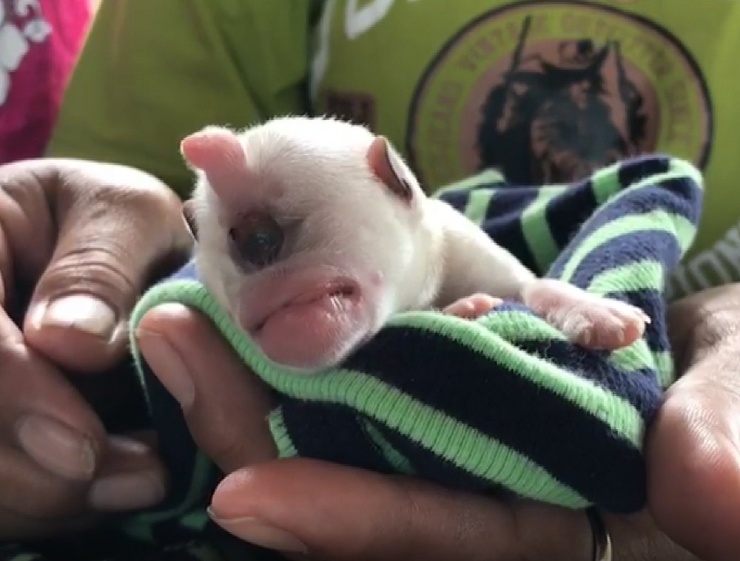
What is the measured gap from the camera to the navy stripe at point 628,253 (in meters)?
0.67

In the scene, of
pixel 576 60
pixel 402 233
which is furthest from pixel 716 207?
pixel 402 233

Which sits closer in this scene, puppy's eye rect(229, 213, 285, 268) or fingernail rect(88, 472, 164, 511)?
puppy's eye rect(229, 213, 285, 268)

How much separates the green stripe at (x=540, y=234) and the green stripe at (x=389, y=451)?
11.7 inches

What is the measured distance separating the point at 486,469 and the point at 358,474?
0.07 meters

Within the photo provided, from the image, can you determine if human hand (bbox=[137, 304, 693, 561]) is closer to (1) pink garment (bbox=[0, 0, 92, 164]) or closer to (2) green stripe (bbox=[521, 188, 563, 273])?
(2) green stripe (bbox=[521, 188, 563, 273])

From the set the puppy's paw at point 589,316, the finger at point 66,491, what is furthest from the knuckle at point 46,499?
the puppy's paw at point 589,316

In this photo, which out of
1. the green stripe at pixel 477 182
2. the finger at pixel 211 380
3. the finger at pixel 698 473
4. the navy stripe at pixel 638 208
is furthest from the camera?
the green stripe at pixel 477 182

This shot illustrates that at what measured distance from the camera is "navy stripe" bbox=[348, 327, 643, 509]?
1.74ft

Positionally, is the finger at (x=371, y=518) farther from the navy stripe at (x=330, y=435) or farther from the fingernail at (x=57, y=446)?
the fingernail at (x=57, y=446)

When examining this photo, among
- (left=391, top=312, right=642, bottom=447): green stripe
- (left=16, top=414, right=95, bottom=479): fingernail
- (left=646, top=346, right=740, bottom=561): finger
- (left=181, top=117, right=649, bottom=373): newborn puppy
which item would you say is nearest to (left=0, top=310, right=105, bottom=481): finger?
(left=16, top=414, right=95, bottom=479): fingernail

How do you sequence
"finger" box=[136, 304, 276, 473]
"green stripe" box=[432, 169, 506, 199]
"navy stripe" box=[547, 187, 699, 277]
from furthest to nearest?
"green stripe" box=[432, 169, 506, 199], "navy stripe" box=[547, 187, 699, 277], "finger" box=[136, 304, 276, 473]

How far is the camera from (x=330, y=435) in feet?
1.83

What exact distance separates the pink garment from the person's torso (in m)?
0.27

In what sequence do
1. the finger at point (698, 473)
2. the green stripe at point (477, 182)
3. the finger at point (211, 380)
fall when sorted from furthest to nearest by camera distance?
the green stripe at point (477, 182)
the finger at point (211, 380)
the finger at point (698, 473)
